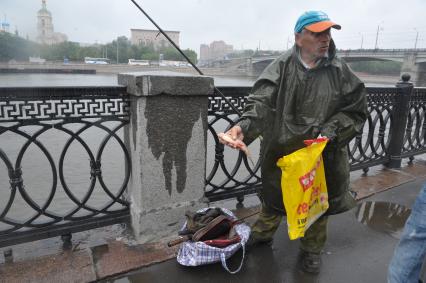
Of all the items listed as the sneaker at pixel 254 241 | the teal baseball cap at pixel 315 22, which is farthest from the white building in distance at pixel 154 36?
the sneaker at pixel 254 241

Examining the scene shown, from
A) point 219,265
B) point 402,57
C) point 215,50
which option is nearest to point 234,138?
point 219,265

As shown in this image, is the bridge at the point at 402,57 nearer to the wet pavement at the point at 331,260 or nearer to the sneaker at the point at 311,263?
the wet pavement at the point at 331,260

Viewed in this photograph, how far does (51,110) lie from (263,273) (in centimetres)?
193

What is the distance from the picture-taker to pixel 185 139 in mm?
2684

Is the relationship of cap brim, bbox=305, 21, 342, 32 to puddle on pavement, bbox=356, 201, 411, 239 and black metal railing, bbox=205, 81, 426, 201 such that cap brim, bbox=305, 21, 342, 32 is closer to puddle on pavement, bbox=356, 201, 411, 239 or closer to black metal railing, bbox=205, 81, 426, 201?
black metal railing, bbox=205, 81, 426, 201

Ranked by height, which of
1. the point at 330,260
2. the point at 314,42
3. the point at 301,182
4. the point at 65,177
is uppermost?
the point at 314,42

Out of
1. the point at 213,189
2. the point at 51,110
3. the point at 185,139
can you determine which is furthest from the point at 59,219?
the point at 213,189

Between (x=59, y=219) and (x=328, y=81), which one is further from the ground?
(x=328, y=81)

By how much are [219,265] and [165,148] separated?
3.20 ft

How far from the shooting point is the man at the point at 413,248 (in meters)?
1.71

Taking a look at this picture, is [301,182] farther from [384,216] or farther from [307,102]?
[384,216]

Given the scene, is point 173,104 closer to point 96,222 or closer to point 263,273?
point 96,222

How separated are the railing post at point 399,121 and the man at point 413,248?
10.6ft

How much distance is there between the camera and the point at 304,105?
85.4 inches
